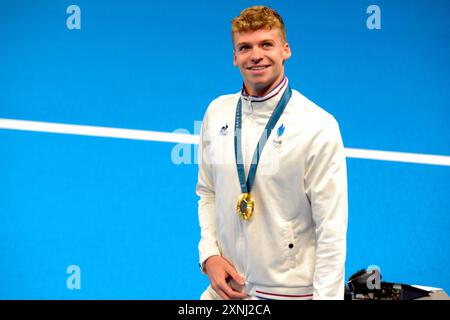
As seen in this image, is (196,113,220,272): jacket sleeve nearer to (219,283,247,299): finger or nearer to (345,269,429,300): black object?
(219,283,247,299): finger

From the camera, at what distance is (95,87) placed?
4.21 meters

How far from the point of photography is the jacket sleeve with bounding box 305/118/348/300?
206 cm

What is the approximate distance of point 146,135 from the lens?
4199 millimetres

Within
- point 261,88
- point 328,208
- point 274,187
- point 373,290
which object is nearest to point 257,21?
point 261,88

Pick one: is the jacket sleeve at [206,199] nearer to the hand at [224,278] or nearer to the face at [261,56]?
the hand at [224,278]

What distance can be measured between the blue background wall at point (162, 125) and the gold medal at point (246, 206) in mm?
2005

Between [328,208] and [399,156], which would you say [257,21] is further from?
[399,156]

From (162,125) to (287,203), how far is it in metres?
2.14

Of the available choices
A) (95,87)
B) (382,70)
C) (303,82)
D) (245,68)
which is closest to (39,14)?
(95,87)

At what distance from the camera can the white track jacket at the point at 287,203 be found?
81.5 inches

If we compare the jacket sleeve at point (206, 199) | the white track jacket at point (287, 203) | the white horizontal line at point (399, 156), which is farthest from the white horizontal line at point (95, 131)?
the white track jacket at point (287, 203)

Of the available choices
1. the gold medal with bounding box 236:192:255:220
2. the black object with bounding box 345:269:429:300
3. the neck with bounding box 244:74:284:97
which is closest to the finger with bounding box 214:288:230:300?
the gold medal with bounding box 236:192:255:220

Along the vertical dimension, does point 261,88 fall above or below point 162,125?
below

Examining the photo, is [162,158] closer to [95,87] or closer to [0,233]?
[95,87]
